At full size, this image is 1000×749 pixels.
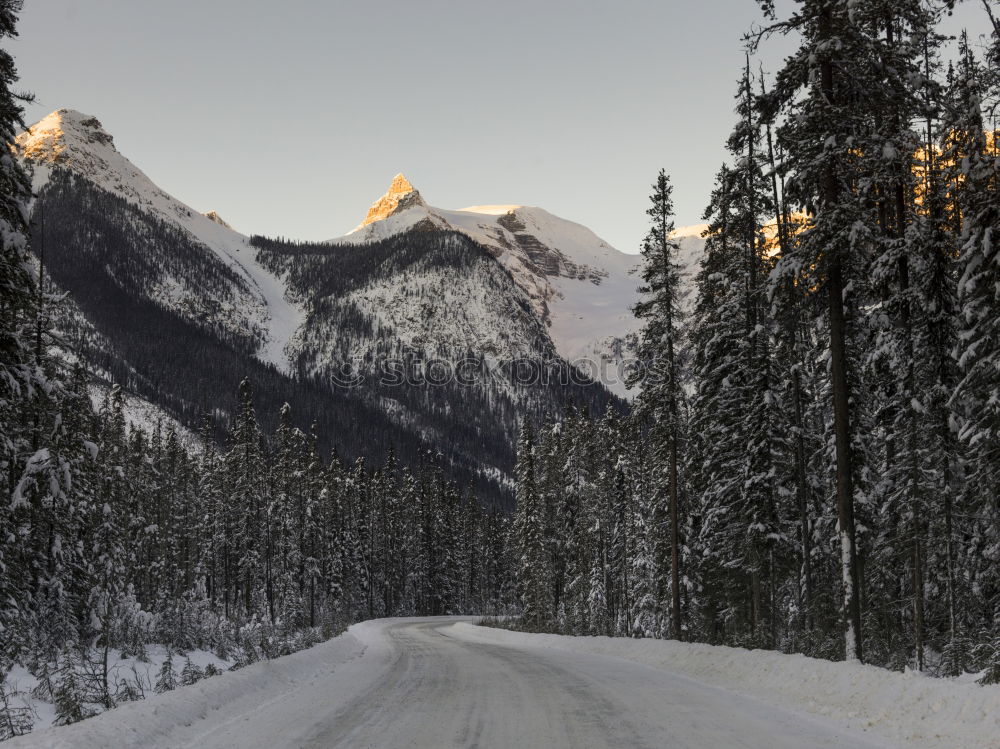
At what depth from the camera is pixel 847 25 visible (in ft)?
55.2

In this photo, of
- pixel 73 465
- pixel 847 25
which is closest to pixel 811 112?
pixel 847 25

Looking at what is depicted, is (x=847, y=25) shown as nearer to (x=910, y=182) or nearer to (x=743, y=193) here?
(x=910, y=182)

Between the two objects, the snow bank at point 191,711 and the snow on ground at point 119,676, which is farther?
the snow on ground at point 119,676

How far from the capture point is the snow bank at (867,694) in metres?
8.98

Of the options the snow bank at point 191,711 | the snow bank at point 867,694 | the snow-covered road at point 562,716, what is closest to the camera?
the snow bank at point 191,711

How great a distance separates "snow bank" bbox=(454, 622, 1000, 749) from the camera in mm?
8977

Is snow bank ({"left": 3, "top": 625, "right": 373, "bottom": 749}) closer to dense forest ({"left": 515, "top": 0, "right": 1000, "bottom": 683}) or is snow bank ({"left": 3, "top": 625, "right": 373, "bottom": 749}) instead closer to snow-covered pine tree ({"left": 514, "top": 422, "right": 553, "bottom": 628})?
dense forest ({"left": 515, "top": 0, "right": 1000, "bottom": 683})

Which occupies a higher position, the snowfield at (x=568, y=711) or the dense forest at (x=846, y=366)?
the dense forest at (x=846, y=366)

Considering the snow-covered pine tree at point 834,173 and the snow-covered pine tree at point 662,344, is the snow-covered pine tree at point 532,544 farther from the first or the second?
the snow-covered pine tree at point 834,173

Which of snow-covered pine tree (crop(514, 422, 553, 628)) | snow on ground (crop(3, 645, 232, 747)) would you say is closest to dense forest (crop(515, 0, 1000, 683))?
snow on ground (crop(3, 645, 232, 747))

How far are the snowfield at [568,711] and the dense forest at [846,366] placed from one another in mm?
A: 2139

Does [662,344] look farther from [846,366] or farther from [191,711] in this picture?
[191,711]

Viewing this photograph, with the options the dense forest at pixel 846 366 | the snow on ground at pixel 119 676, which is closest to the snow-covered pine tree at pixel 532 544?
the dense forest at pixel 846 366

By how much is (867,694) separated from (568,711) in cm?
440
